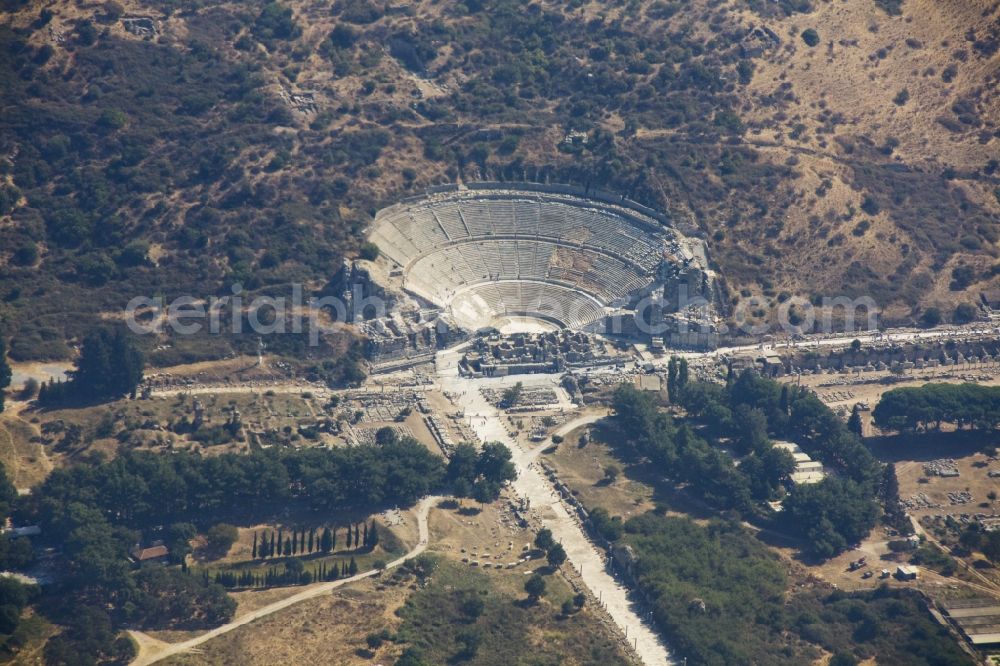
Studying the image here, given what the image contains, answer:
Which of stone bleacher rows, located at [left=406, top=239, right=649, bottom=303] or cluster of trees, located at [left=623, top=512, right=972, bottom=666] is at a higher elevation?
stone bleacher rows, located at [left=406, top=239, right=649, bottom=303]

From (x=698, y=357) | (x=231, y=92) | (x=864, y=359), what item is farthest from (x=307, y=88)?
(x=864, y=359)

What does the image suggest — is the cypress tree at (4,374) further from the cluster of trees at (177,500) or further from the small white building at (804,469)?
the small white building at (804,469)

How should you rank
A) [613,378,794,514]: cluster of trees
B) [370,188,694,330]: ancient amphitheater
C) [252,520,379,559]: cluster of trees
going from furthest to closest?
[370,188,694,330]: ancient amphitheater < [613,378,794,514]: cluster of trees < [252,520,379,559]: cluster of trees

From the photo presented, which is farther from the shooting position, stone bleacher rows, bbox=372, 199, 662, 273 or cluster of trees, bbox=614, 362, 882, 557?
stone bleacher rows, bbox=372, 199, 662, 273

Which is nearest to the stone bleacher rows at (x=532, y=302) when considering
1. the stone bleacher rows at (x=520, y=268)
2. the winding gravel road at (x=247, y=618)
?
the stone bleacher rows at (x=520, y=268)

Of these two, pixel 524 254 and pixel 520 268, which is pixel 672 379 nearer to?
pixel 520 268

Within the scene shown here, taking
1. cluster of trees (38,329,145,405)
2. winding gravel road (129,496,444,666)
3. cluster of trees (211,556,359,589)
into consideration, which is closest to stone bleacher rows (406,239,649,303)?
cluster of trees (38,329,145,405)

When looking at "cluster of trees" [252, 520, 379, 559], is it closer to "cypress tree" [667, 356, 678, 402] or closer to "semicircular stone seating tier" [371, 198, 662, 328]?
"cypress tree" [667, 356, 678, 402]
